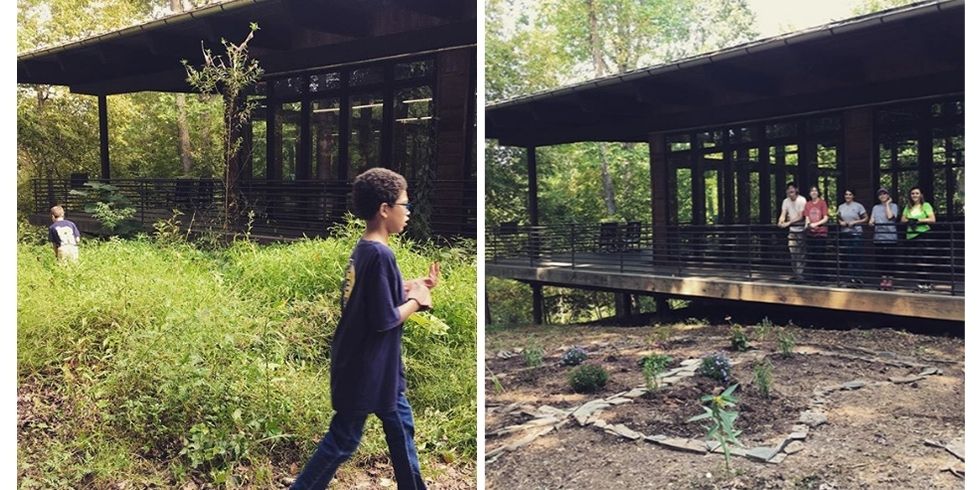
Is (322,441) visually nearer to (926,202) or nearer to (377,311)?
(377,311)

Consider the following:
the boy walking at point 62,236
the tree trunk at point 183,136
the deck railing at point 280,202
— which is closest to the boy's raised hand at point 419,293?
the deck railing at point 280,202

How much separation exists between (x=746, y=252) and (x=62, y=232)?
12.2 ft

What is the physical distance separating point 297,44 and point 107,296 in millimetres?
1464

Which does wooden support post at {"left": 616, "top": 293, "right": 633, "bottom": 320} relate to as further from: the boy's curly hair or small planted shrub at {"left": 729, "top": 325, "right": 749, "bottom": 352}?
the boy's curly hair

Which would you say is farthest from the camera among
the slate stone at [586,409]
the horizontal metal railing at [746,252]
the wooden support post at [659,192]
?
the wooden support post at [659,192]

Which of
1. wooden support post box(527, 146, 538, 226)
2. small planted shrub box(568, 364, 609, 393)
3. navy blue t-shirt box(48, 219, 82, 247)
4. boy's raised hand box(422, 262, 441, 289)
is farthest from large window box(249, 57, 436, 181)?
small planted shrub box(568, 364, 609, 393)

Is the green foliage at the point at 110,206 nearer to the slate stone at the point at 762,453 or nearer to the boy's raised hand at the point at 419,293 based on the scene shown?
the boy's raised hand at the point at 419,293

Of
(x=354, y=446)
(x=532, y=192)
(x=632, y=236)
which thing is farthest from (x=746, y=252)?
(x=354, y=446)

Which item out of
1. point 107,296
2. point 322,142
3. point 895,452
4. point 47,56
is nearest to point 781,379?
point 895,452

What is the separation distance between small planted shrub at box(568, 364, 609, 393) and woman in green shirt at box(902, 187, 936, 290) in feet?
5.54

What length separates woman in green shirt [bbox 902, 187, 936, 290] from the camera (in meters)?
3.36

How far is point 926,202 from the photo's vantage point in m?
3.40

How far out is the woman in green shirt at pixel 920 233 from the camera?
3.36 metres

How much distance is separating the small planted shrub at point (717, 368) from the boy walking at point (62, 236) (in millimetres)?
3290
